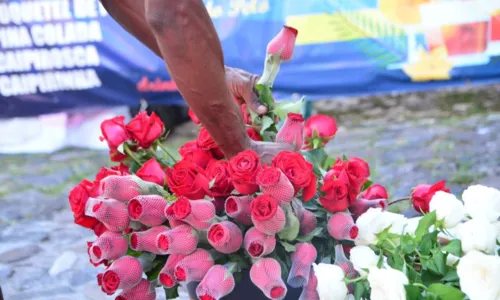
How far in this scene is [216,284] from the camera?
4.15ft

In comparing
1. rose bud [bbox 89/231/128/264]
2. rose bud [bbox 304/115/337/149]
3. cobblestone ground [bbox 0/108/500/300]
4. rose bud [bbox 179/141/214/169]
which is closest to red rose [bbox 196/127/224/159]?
rose bud [bbox 179/141/214/169]

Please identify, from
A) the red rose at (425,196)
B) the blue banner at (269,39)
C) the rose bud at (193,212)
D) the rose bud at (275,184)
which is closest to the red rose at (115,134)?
the rose bud at (193,212)

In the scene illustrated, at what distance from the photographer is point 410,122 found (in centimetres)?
617

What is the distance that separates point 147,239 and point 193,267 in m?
0.13

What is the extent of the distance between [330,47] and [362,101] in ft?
8.24

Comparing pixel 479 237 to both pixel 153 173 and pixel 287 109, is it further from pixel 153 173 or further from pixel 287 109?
pixel 153 173

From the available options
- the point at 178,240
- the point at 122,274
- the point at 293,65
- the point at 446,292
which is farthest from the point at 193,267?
the point at 293,65

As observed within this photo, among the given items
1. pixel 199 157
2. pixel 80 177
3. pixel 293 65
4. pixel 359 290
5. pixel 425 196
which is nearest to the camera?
pixel 359 290

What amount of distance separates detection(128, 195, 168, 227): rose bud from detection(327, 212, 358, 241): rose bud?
13.6 inches

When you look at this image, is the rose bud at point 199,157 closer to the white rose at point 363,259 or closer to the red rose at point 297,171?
the red rose at point 297,171

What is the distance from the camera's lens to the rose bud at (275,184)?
1.26 metres

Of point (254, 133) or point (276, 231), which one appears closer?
point (276, 231)

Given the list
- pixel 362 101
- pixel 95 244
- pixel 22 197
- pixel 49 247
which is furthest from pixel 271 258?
pixel 362 101

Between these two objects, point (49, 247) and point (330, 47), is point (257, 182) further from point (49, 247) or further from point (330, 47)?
point (330, 47)
